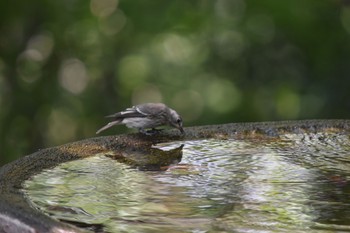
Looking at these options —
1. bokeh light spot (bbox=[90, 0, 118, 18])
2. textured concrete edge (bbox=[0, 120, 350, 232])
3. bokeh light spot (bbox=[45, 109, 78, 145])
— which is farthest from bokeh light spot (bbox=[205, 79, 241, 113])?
textured concrete edge (bbox=[0, 120, 350, 232])

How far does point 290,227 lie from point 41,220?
0.69 meters

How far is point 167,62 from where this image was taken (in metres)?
9.09

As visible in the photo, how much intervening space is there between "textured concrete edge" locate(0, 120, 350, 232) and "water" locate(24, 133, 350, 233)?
0.07 metres

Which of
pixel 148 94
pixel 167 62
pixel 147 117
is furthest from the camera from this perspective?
pixel 148 94

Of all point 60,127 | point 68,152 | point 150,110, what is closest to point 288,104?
point 60,127

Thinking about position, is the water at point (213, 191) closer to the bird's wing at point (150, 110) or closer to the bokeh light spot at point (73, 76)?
the bird's wing at point (150, 110)

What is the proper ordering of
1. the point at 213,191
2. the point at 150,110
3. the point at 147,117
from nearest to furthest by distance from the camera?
the point at 213,191, the point at 147,117, the point at 150,110

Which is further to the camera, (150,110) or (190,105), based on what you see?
(190,105)

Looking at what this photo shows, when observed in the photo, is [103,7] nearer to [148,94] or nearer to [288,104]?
[148,94]

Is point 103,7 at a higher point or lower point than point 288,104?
higher

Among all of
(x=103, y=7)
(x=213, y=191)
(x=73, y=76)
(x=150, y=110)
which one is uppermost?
(x=103, y=7)

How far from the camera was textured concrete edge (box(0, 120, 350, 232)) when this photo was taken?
2.04 metres

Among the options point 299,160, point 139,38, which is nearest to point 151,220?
point 299,160

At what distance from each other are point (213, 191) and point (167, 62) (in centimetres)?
638
